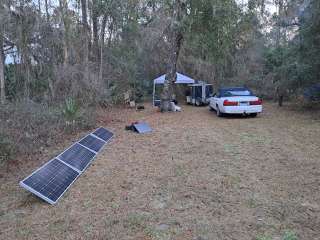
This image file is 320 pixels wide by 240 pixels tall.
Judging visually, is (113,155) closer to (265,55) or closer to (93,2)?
(93,2)

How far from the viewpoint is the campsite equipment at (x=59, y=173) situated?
480 centimetres

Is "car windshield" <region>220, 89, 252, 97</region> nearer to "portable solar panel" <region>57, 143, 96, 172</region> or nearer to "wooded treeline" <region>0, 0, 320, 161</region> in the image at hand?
"wooded treeline" <region>0, 0, 320, 161</region>

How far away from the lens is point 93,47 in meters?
17.9

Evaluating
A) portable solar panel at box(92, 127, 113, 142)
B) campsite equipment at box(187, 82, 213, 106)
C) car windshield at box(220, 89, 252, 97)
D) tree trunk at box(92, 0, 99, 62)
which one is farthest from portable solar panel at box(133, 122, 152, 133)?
campsite equipment at box(187, 82, 213, 106)

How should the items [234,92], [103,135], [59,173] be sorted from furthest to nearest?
[234,92], [103,135], [59,173]

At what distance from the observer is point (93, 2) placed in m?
16.4

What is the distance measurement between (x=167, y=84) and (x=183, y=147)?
8.44m

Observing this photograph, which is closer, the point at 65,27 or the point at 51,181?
the point at 51,181

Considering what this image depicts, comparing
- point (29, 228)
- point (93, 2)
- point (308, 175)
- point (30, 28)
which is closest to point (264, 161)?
point (308, 175)

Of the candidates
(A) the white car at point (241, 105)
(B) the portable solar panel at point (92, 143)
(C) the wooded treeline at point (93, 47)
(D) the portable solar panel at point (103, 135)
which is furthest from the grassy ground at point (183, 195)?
(A) the white car at point (241, 105)

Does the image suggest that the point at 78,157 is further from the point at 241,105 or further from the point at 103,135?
the point at 241,105

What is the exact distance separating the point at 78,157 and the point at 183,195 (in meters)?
2.78

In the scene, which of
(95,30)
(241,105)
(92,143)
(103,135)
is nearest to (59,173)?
(92,143)

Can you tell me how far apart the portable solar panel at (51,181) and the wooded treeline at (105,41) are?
5.68m
